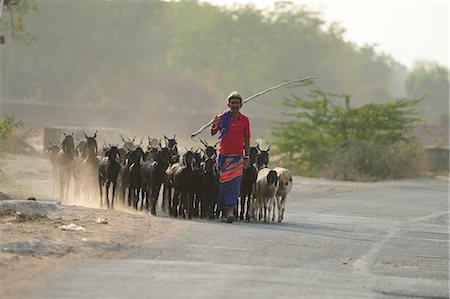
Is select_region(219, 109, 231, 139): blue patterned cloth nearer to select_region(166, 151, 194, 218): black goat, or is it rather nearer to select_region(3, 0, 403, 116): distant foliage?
select_region(166, 151, 194, 218): black goat

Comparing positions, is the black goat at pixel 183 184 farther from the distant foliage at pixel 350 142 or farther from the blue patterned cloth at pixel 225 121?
the distant foliage at pixel 350 142

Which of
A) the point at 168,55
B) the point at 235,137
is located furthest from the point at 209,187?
the point at 168,55

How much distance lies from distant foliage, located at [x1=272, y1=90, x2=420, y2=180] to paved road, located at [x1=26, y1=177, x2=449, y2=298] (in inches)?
807

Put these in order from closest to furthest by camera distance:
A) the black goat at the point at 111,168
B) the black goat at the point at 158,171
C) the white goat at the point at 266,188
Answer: the white goat at the point at 266,188, the black goat at the point at 158,171, the black goat at the point at 111,168

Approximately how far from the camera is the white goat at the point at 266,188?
19516 mm

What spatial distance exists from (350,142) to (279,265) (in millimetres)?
30356

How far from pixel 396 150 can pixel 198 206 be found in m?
24.9

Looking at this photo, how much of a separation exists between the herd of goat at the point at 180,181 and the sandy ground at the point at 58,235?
0.45 meters

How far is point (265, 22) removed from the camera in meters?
130

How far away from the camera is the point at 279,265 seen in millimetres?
13031

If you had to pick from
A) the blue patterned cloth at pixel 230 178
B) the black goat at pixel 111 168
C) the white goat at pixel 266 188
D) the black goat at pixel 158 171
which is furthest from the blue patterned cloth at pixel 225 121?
the black goat at pixel 111 168

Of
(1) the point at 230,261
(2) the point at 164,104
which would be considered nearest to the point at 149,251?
(1) the point at 230,261

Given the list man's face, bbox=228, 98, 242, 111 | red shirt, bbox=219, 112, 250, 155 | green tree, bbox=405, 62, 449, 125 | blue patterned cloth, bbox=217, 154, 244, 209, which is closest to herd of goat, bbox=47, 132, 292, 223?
blue patterned cloth, bbox=217, 154, 244, 209

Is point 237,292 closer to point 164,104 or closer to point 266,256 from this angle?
point 266,256
